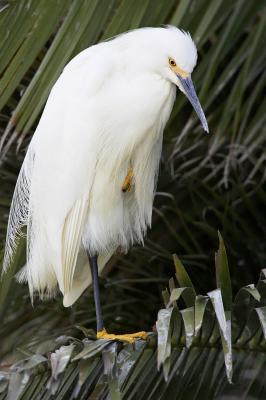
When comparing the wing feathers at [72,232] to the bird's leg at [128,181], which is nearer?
the wing feathers at [72,232]

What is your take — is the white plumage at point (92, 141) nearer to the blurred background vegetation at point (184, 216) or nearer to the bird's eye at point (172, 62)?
the bird's eye at point (172, 62)

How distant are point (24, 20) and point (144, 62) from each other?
280 millimetres

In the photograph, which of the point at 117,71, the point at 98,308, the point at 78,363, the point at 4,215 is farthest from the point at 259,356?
the point at 4,215

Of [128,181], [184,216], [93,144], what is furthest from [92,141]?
[184,216]

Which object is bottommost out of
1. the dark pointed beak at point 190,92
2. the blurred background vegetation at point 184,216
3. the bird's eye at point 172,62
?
the blurred background vegetation at point 184,216

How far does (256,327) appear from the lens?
134 centimetres

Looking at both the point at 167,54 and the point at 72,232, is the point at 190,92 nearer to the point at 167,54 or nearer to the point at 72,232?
the point at 167,54

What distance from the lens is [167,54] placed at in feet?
6.22

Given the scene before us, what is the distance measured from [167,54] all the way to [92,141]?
27 cm

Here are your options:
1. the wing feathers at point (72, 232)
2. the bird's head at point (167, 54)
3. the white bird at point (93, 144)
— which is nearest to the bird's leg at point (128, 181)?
the white bird at point (93, 144)

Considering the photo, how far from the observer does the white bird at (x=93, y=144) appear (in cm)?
196

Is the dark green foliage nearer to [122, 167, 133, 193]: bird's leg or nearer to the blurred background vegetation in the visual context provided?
[122, 167, 133, 193]: bird's leg

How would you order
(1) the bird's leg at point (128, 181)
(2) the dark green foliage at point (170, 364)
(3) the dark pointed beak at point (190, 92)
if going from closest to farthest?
1. (2) the dark green foliage at point (170, 364)
2. (3) the dark pointed beak at point (190, 92)
3. (1) the bird's leg at point (128, 181)

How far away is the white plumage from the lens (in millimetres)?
1958
